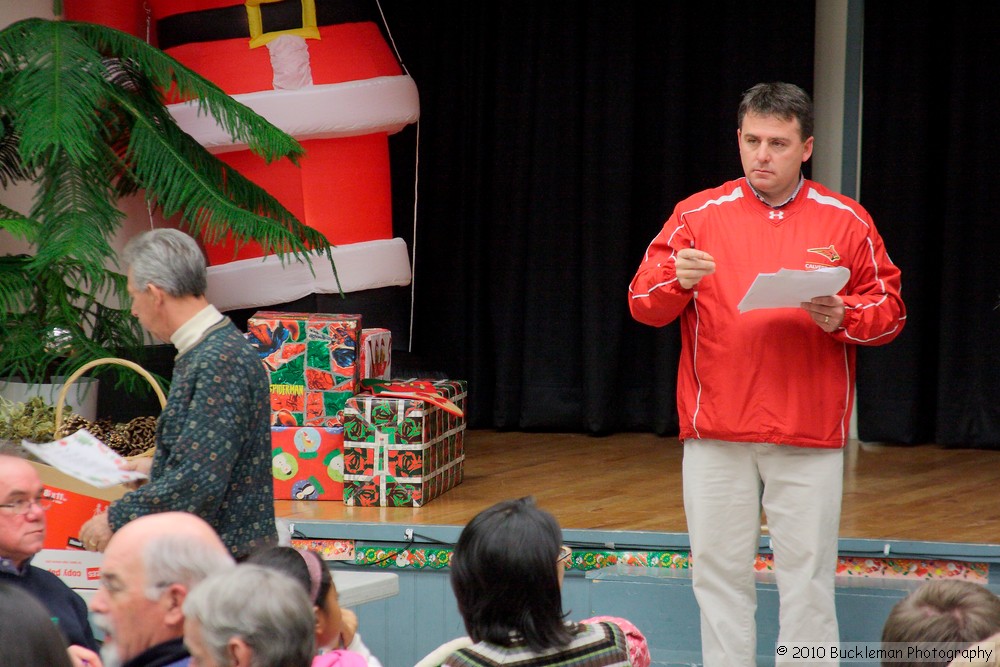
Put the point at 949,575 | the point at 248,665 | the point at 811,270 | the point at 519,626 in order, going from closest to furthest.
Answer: the point at 248,665 < the point at 519,626 < the point at 811,270 < the point at 949,575

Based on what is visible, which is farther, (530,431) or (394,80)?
(530,431)

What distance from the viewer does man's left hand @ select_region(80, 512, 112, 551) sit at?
204 centimetres

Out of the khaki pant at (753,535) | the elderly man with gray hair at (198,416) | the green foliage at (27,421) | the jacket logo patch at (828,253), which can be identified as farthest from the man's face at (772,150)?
the green foliage at (27,421)

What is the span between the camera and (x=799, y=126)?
2.38m

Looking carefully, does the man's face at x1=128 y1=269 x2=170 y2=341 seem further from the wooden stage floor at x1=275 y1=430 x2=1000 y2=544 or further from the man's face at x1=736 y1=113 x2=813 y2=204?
the wooden stage floor at x1=275 y1=430 x2=1000 y2=544

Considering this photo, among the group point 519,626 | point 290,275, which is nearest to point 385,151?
point 290,275

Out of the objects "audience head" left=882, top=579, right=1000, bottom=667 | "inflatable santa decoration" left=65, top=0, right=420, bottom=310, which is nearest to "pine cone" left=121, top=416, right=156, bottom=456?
"inflatable santa decoration" left=65, top=0, right=420, bottom=310

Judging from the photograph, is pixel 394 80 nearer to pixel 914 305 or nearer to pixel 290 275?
pixel 290 275

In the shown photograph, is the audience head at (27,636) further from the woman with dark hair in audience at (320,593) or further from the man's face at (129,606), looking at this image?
the woman with dark hair in audience at (320,593)

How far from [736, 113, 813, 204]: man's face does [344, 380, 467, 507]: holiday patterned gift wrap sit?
1.40 meters

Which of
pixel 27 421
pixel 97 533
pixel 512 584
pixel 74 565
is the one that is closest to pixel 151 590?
pixel 512 584

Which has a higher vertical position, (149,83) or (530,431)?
(149,83)

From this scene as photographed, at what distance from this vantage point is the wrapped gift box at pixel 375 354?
377 centimetres

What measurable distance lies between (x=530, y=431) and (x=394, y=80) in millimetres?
1565
